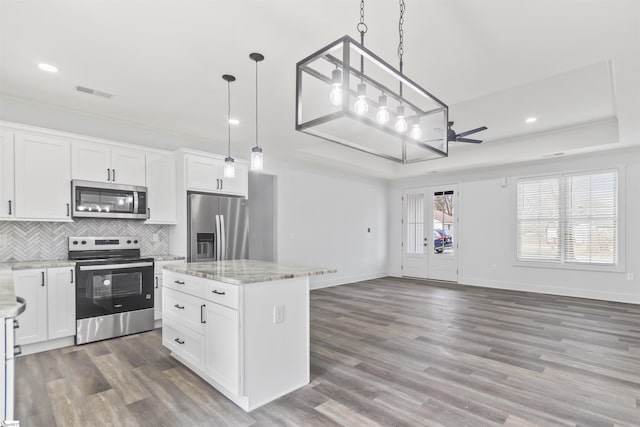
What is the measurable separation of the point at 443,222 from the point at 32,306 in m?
7.35

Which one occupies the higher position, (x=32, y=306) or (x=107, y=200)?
(x=107, y=200)

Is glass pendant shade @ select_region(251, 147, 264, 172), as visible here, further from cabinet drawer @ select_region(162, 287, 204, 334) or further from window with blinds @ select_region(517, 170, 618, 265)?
window with blinds @ select_region(517, 170, 618, 265)

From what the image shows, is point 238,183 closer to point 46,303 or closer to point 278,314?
point 46,303

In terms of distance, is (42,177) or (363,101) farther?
(42,177)

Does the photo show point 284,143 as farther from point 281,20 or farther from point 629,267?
point 629,267

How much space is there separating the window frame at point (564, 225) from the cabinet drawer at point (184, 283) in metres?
6.40

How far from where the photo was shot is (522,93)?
4.01 meters

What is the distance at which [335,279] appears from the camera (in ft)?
24.0

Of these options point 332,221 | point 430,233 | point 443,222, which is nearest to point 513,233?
point 443,222

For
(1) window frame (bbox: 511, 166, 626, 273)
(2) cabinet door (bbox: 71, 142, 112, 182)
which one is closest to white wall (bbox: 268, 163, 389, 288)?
(2) cabinet door (bbox: 71, 142, 112, 182)

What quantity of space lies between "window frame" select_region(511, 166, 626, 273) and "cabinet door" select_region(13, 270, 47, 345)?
7.55m

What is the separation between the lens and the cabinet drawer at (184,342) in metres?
2.71

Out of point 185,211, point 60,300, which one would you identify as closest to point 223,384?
point 60,300

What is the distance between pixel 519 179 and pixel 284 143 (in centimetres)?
483
